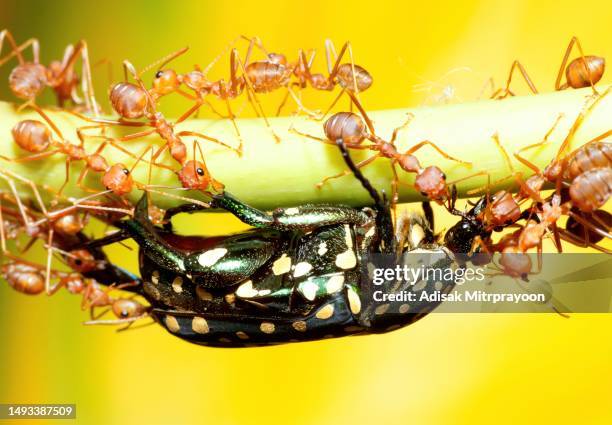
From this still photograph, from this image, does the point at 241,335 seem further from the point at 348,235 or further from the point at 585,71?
the point at 585,71

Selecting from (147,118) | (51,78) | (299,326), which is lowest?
(299,326)

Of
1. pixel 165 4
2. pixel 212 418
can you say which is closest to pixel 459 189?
pixel 212 418

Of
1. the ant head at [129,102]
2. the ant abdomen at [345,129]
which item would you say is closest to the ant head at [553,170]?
the ant abdomen at [345,129]

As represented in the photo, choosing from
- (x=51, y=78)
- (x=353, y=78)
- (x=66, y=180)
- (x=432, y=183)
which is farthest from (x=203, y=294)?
(x=51, y=78)

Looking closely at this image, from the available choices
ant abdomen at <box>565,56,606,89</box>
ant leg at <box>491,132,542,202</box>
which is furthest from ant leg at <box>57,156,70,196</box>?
ant abdomen at <box>565,56,606,89</box>

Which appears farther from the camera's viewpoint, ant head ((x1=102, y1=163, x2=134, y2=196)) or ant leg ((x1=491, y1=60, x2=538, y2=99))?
ant leg ((x1=491, y1=60, x2=538, y2=99))

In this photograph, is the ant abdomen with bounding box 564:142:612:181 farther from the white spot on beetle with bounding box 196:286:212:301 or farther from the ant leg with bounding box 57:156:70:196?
the ant leg with bounding box 57:156:70:196
